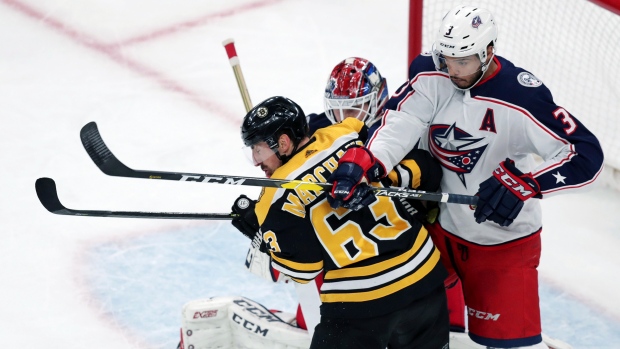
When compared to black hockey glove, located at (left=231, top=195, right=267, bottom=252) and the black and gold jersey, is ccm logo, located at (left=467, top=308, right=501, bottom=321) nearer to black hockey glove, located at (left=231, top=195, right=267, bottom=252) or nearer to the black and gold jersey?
the black and gold jersey

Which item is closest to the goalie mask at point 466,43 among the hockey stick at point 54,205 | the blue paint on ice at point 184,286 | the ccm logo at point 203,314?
the hockey stick at point 54,205

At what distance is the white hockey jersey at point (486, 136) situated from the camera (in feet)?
9.04

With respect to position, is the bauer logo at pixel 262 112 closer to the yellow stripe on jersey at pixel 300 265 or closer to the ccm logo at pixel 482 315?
the yellow stripe on jersey at pixel 300 265

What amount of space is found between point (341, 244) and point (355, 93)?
2.76 ft

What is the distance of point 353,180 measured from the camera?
2.67 m

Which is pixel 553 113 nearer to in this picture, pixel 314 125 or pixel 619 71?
pixel 314 125

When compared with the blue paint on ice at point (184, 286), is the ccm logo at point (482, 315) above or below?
above

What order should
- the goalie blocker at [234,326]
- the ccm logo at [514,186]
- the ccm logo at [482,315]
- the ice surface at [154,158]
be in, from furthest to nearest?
the ice surface at [154,158], the goalie blocker at [234,326], the ccm logo at [482,315], the ccm logo at [514,186]

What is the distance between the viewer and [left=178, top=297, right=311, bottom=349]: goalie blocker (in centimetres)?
341

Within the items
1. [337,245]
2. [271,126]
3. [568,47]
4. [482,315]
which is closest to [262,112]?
[271,126]

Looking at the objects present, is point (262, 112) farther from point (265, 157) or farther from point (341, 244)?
point (341, 244)

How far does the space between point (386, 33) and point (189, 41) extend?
1224 millimetres

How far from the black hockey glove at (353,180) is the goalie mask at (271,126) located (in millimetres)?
163

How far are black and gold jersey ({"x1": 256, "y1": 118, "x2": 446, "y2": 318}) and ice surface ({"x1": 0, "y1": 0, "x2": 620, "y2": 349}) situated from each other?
44.2 inches
